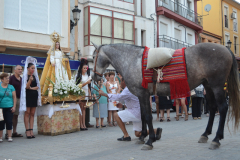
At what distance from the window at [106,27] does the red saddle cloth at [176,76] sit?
44.2ft

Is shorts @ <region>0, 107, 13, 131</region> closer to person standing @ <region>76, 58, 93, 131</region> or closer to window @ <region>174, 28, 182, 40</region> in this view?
person standing @ <region>76, 58, 93, 131</region>

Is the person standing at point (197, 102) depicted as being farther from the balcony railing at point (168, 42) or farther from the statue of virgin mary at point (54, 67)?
the balcony railing at point (168, 42)

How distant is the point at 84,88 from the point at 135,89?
394 cm

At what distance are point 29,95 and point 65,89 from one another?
1.07 meters

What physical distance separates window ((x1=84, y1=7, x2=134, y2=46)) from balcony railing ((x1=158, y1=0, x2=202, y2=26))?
19.8ft

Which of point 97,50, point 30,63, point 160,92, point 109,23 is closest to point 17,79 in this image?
point 30,63

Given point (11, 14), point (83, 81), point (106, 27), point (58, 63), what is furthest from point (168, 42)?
point (58, 63)

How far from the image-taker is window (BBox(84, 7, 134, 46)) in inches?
730

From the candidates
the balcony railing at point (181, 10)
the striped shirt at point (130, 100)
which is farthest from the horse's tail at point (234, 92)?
the balcony railing at point (181, 10)

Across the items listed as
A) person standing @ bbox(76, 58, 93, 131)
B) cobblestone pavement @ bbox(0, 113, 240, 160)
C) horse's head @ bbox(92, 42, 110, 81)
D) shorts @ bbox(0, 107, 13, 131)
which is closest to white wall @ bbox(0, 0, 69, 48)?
person standing @ bbox(76, 58, 93, 131)

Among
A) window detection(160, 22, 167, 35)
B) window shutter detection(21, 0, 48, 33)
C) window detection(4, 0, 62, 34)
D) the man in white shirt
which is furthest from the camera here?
window detection(160, 22, 167, 35)

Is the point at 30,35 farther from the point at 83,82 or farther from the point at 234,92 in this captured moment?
the point at 234,92

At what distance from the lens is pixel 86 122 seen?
9555 millimetres

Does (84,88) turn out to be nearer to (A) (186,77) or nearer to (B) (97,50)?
(B) (97,50)
